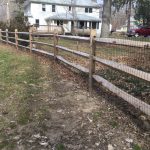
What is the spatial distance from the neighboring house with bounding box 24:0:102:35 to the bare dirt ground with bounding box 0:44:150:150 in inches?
1667

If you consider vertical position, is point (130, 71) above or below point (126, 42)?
below

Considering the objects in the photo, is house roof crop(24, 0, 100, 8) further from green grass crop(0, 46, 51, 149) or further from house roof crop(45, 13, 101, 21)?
green grass crop(0, 46, 51, 149)

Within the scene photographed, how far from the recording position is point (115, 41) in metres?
5.97

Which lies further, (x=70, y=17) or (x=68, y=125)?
(x=70, y=17)

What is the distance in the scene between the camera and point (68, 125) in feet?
17.8

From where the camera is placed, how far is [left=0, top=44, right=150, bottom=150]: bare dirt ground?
4727 millimetres

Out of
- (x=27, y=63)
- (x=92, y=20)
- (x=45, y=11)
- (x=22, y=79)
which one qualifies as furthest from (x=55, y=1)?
(x=22, y=79)

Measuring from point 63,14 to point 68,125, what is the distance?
49.1m

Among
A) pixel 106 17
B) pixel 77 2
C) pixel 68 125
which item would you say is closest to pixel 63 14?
pixel 77 2

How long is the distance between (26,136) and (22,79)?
420cm

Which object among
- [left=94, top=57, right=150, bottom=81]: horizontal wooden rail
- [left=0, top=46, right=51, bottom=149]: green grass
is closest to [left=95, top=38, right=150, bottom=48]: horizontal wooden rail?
[left=94, top=57, right=150, bottom=81]: horizontal wooden rail

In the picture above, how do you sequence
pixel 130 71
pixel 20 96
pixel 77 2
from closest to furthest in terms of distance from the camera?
pixel 130 71
pixel 20 96
pixel 77 2

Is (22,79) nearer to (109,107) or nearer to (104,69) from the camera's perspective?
(104,69)

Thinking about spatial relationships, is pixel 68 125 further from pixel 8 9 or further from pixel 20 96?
pixel 8 9
